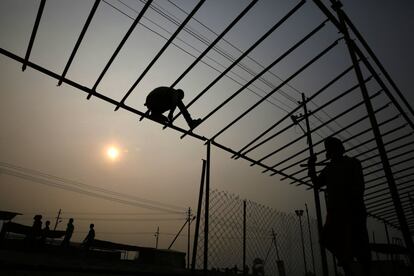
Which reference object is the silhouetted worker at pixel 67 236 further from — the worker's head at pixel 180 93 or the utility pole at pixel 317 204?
the utility pole at pixel 317 204

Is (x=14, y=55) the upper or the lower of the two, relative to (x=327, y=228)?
upper

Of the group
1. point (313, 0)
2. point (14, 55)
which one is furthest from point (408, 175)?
point (14, 55)

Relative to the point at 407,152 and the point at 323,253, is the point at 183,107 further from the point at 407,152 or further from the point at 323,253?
the point at 407,152

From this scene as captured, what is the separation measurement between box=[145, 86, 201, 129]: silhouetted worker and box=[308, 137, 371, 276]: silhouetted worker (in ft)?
10.1

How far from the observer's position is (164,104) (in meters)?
5.84

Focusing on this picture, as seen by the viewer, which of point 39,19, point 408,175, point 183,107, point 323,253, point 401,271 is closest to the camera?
point 39,19

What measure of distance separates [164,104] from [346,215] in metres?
3.99

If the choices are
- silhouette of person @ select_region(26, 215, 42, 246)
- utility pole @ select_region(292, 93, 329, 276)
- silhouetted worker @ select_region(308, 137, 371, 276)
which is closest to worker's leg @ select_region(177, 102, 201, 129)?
utility pole @ select_region(292, 93, 329, 276)

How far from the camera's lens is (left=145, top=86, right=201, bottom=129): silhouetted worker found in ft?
19.1

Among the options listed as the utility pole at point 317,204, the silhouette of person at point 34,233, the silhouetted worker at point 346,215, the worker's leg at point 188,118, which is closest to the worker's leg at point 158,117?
the worker's leg at point 188,118

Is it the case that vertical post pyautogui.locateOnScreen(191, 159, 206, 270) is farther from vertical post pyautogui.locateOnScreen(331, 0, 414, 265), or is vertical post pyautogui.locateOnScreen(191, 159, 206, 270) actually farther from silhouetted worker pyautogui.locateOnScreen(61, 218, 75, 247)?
silhouetted worker pyautogui.locateOnScreen(61, 218, 75, 247)

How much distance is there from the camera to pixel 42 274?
310 cm

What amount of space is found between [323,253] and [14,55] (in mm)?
6474

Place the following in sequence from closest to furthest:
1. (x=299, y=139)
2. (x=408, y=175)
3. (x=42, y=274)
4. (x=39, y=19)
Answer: (x=42, y=274), (x=39, y=19), (x=299, y=139), (x=408, y=175)
